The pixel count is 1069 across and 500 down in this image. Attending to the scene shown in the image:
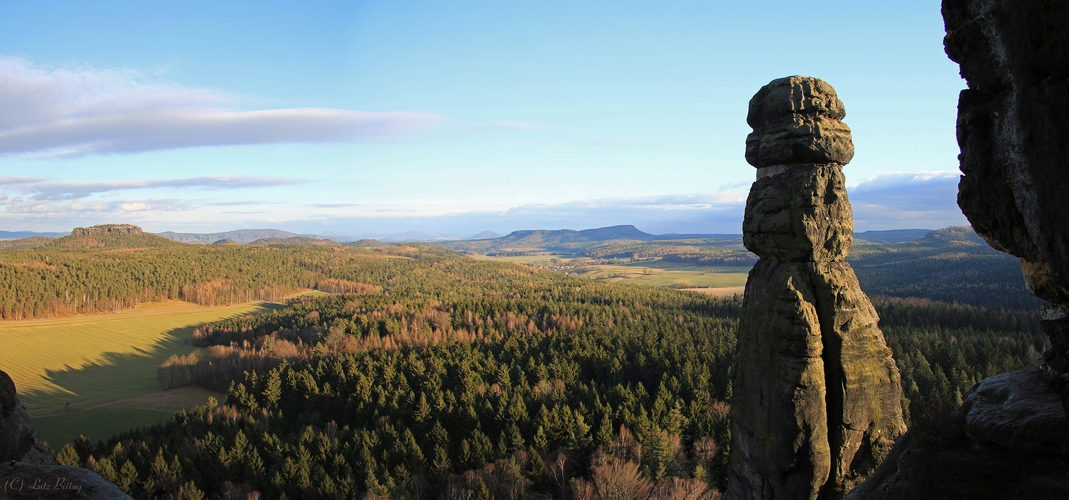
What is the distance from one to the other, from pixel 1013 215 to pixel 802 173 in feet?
25.5

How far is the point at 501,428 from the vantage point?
44.0 meters

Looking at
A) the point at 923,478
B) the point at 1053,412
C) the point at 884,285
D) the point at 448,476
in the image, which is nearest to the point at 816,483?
the point at 923,478

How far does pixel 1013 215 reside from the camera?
728 cm

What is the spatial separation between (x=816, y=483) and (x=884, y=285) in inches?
6551

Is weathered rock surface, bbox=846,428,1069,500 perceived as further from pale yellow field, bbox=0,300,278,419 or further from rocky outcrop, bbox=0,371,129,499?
pale yellow field, bbox=0,300,278,419

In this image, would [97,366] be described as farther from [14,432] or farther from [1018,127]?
[1018,127]

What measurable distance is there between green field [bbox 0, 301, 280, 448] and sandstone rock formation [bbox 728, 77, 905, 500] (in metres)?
67.9

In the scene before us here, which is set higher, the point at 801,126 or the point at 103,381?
the point at 801,126

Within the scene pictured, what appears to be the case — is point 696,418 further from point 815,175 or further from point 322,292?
point 322,292

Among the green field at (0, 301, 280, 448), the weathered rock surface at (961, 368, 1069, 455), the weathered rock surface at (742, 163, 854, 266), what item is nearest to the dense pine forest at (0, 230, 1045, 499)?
the weathered rock surface at (961, 368, 1069, 455)

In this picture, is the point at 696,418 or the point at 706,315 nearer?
the point at 696,418

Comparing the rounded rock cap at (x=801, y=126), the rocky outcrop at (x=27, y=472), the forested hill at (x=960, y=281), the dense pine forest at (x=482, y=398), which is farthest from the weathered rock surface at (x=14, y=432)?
the forested hill at (x=960, y=281)

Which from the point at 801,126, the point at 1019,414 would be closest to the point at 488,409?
the point at 801,126

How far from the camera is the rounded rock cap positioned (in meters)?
14.7
